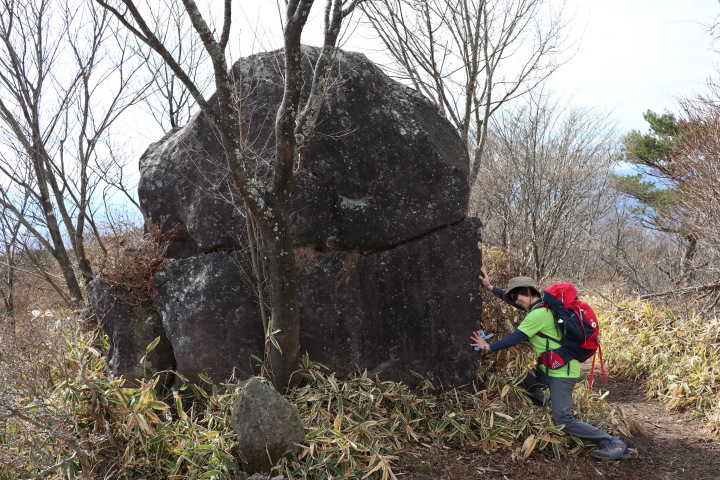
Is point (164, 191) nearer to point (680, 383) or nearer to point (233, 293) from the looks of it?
point (233, 293)

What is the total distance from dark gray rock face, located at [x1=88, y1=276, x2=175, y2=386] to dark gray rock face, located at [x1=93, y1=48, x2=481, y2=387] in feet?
0.46

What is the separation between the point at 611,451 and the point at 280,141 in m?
3.86

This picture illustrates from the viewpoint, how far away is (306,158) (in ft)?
16.2

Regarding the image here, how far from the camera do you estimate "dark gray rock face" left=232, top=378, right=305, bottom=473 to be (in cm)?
372

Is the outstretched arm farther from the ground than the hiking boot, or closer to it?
farther from the ground

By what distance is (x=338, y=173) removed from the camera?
4.98 m

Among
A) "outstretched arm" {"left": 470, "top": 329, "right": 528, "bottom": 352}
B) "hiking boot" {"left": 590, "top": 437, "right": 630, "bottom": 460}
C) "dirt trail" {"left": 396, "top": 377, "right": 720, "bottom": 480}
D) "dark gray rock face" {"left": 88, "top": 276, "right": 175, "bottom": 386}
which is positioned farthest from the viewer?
"dark gray rock face" {"left": 88, "top": 276, "right": 175, "bottom": 386}

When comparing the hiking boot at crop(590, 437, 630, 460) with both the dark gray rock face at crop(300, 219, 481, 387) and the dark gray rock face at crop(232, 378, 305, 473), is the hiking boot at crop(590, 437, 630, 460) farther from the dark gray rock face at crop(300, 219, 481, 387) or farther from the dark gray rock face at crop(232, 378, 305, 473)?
the dark gray rock face at crop(232, 378, 305, 473)

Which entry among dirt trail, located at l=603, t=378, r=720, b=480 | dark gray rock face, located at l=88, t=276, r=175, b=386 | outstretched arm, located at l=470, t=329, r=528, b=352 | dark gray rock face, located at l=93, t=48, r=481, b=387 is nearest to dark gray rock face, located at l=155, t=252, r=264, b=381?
dark gray rock face, located at l=93, t=48, r=481, b=387

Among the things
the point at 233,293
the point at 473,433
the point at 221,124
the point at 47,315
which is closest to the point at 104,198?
the point at 47,315

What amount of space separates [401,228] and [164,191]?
2.28 m

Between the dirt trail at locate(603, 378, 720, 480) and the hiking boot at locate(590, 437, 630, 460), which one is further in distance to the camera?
the dirt trail at locate(603, 378, 720, 480)

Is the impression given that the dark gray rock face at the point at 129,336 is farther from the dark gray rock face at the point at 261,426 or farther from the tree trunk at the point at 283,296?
the dark gray rock face at the point at 261,426

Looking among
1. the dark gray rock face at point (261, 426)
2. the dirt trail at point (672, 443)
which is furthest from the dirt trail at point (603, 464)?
the dark gray rock face at point (261, 426)
